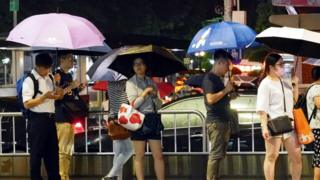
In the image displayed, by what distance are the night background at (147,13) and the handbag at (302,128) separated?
15.5m

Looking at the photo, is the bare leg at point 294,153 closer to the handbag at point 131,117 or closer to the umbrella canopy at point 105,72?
the handbag at point 131,117

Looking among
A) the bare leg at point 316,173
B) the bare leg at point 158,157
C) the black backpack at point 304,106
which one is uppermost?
the black backpack at point 304,106

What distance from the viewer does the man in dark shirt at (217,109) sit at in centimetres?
959

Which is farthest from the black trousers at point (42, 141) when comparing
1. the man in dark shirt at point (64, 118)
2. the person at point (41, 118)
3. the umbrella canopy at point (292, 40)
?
the umbrella canopy at point (292, 40)

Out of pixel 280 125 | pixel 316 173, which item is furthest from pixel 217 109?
pixel 316 173

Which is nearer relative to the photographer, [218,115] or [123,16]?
[218,115]

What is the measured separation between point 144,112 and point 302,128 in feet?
6.32

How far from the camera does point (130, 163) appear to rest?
10812 mm

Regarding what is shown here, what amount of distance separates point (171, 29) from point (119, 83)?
18166mm

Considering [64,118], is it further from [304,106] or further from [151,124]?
[304,106]

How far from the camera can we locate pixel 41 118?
9.40m

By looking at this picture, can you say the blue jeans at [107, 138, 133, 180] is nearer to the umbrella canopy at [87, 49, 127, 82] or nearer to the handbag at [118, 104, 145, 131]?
the handbag at [118, 104, 145, 131]

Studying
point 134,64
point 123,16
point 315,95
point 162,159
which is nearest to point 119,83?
point 134,64

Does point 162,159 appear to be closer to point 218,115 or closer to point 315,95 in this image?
point 218,115
